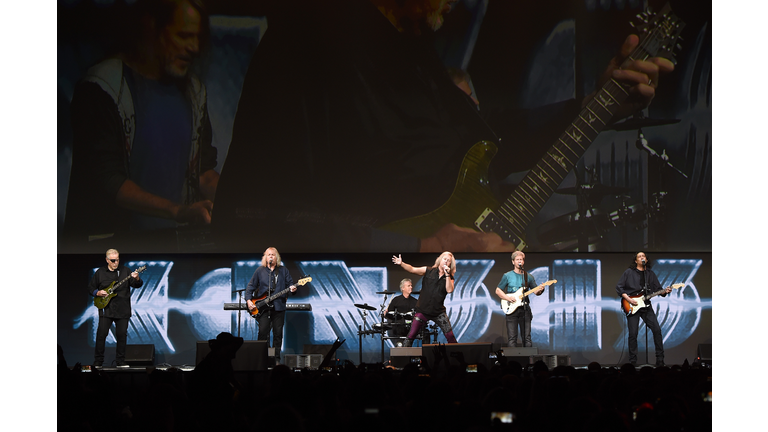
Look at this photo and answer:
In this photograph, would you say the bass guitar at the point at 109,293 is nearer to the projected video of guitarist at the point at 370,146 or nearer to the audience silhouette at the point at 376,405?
the projected video of guitarist at the point at 370,146

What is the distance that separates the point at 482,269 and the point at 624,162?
126 inches

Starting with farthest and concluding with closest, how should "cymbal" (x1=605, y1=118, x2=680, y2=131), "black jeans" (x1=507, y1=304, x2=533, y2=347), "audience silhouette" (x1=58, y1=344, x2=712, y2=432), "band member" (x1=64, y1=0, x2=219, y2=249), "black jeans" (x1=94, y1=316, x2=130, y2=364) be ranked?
"cymbal" (x1=605, y1=118, x2=680, y2=131)
"band member" (x1=64, y1=0, x2=219, y2=249)
"black jeans" (x1=507, y1=304, x2=533, y2=347)
"black jeans" (x1=94, y1=316, x2=130, y2=364)
"audience silhouette" (x1=58, y1=344, x2=712, y2=432)

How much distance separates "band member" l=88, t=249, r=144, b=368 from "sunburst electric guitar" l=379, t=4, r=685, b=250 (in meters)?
4.23

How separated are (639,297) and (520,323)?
6.33 feet

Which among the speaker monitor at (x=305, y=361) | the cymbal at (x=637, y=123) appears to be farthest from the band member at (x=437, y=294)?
the cymbal at (x=637, y=123)

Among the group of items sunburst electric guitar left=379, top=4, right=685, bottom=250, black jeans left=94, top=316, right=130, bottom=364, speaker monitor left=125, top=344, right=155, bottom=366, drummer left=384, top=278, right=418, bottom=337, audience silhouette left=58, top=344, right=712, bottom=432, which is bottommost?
speaker monitor left=125, top=344, right=155, bottom=366

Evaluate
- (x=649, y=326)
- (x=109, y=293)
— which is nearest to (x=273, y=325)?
(x=109, y=293)

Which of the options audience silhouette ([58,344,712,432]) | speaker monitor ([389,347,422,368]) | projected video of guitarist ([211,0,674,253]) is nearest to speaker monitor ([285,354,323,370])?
speaker monitor ([389,347,422,368])

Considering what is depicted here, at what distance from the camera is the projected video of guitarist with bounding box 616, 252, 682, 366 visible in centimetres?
1104

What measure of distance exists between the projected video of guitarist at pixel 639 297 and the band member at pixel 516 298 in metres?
1.39

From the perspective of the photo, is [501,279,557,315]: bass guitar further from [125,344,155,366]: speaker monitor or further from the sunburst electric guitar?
[125,344,155,366]: speaker monitor

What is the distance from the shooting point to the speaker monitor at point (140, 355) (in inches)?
451

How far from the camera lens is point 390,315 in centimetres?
1107

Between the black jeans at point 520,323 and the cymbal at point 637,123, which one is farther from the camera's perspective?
the cymbal at point 637,123
